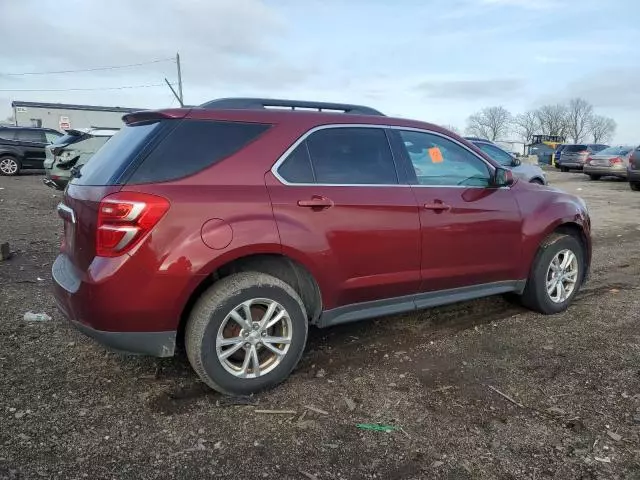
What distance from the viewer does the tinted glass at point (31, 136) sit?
18172 millimetres

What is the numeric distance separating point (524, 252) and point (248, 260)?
8.13 ft

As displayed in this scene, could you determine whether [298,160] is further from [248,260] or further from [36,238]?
[36,238]

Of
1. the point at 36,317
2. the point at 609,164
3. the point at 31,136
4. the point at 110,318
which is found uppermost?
the point at 31,136

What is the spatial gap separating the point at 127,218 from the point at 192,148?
1.90 feet

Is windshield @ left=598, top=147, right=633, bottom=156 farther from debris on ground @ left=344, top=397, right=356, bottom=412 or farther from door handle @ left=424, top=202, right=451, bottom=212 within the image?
debris on ground @ left=344, top=397, right=356, bottom=412

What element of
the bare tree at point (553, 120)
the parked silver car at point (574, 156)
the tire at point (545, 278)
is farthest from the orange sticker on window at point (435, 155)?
the bare tree at point (553, 120)

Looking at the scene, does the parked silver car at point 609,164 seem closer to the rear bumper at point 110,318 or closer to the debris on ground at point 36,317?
the debris on ground at point 36,317

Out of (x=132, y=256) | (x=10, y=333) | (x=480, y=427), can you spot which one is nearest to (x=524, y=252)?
(x=480, y=427)

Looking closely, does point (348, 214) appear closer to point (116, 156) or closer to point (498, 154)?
point (116, 156)

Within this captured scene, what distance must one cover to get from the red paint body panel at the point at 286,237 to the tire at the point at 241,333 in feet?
0.46

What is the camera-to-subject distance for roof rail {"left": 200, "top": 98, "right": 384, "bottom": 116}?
11.8 feet

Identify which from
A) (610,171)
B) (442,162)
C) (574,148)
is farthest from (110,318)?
(574,148)

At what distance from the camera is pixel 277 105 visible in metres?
3.74

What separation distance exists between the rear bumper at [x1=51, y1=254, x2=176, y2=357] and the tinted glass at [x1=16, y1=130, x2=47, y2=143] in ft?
57.2
